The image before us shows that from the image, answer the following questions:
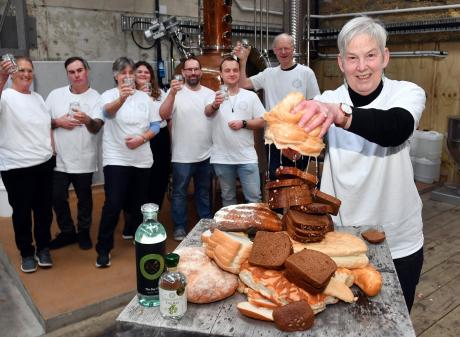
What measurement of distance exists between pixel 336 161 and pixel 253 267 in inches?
25.3

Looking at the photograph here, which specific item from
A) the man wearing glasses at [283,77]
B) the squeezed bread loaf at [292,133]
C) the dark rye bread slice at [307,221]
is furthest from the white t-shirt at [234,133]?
the squeezed bread loaf at [292,133]

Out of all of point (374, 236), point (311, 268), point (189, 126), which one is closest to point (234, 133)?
point (189, 126)

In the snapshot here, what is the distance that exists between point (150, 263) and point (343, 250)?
1.88 feet

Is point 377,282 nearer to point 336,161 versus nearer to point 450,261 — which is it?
point 336,161

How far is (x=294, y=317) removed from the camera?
110 cm

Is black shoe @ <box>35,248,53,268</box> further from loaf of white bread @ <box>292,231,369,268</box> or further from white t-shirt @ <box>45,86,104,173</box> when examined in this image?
loaf of white bread @ <box>292,231,369,268</box>

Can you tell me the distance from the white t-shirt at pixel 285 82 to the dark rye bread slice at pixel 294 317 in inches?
139

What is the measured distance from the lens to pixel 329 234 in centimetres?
149

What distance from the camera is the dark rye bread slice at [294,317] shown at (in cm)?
110

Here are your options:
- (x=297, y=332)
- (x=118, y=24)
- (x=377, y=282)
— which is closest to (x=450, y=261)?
(x=377, y=282)

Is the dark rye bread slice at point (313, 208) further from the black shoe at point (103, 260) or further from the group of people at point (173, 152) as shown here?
the black shoe at point (103, 260)

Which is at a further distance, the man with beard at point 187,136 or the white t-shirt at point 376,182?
the man with beard at point 187,136

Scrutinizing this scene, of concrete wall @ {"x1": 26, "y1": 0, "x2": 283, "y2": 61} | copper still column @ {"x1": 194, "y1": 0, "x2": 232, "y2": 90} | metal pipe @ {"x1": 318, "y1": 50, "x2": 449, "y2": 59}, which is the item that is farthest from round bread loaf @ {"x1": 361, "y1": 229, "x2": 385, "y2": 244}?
A: metal pipe @ {"x1": 318, "y1": 50, "x2": 449, "y2": 59}

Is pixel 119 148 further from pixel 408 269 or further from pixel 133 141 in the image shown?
pixel 408 269
